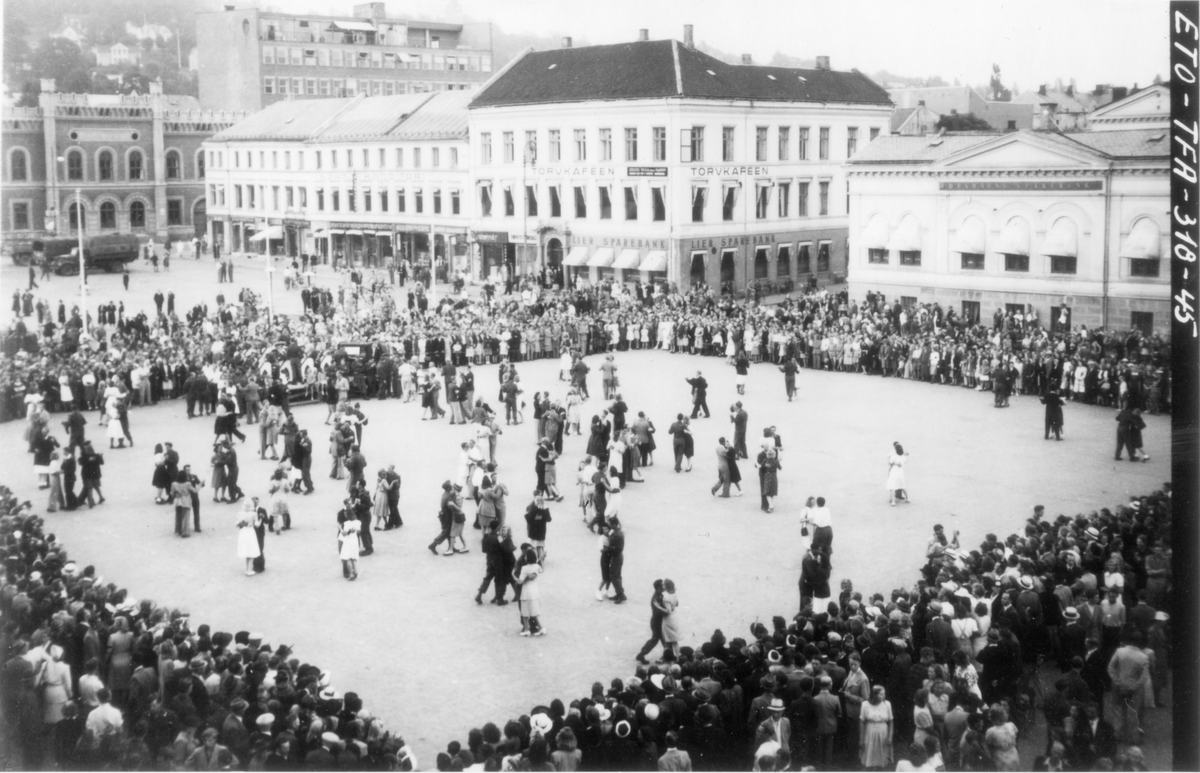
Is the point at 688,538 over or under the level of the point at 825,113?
under

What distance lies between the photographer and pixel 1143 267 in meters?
38.9

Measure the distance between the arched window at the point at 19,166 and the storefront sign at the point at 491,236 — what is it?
32443 millimetres

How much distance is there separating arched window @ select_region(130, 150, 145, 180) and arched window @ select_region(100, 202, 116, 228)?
2.47 metres

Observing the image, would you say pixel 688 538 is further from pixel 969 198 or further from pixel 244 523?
pixel 969 198

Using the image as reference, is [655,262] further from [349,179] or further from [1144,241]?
[349,179]

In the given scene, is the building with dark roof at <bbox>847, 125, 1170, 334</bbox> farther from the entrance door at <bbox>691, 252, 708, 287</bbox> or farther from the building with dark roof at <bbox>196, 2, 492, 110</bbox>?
the building with dark roof at <bbox>196, 2, 492, 110</bbox>

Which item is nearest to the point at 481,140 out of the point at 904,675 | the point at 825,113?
the point at 825,113

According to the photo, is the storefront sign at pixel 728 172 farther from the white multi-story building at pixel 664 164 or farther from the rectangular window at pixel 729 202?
the rectangular window at pixel 729 202

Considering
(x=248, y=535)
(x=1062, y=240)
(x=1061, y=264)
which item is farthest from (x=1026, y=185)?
(x=248, y=535)

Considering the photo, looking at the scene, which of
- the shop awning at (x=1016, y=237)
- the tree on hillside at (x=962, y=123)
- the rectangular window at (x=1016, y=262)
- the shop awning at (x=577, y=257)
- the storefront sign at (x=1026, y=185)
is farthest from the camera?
the tree on hillside at (x=962, y=123)

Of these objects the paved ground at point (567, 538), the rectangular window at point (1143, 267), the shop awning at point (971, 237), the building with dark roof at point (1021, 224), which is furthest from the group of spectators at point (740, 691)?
the shop awning at point (971, 237)

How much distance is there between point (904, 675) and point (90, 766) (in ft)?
28.8

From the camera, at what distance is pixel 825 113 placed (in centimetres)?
6184

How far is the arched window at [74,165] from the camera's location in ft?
256
